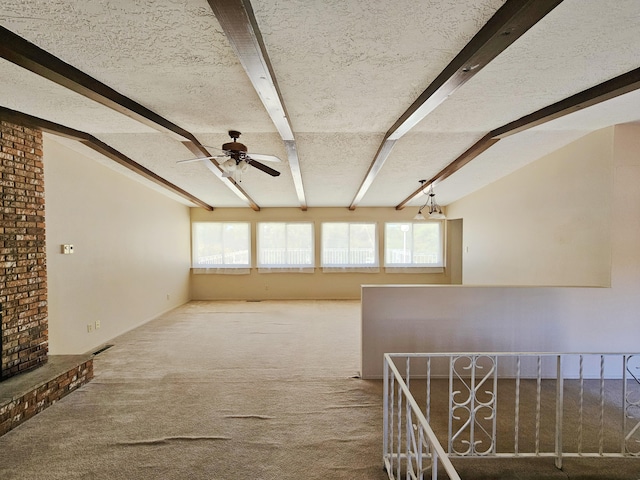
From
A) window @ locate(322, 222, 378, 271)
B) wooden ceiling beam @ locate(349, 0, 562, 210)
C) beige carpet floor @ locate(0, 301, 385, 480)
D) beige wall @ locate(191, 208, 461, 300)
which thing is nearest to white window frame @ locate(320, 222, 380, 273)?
window @ locate(322, 222, 378, 271)

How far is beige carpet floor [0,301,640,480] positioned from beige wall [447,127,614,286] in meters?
2.20

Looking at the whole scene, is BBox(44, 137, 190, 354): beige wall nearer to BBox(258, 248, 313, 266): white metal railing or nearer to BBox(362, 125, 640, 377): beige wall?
BBox(258, 248, 313, 266): white metal railing

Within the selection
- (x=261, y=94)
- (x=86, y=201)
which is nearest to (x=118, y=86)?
(x=261, y=94)

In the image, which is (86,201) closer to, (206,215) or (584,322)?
(206,215)

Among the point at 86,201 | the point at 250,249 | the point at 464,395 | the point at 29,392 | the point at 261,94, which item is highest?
the point at 261,94

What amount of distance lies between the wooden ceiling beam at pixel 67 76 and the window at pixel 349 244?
4.89m

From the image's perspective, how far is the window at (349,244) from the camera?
7441 millimetres

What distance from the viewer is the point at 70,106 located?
2658 mm

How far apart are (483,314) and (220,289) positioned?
601 cm

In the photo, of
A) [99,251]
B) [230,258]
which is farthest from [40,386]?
Result: [230,258]

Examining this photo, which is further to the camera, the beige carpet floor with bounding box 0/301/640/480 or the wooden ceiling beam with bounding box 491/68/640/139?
the wooden ceiling beam with bounding box 491/68/640/139

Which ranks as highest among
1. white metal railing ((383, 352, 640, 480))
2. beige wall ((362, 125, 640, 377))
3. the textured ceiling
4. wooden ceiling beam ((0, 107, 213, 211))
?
the textured ceiling

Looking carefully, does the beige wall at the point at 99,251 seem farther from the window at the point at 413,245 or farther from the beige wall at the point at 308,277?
the window at the point at 413,245

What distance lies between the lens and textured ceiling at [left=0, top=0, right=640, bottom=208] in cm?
159
